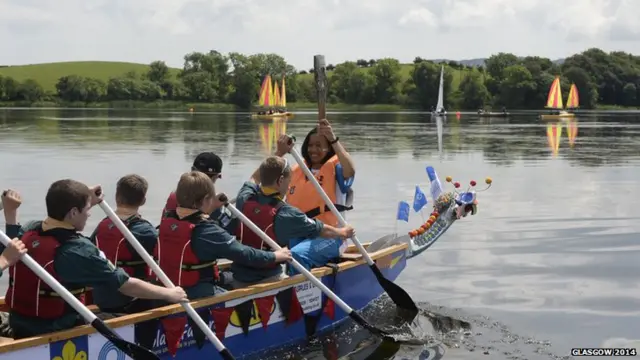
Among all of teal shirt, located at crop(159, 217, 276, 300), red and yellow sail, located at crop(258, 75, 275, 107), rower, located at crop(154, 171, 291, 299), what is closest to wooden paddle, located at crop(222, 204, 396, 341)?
teal shirt, located at crop(159, 217, 276, 300)

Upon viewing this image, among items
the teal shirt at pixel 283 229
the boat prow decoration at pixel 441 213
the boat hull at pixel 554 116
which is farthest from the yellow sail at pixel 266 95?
the teal shirt at pixel 283 229

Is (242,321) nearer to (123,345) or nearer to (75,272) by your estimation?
(123,345)

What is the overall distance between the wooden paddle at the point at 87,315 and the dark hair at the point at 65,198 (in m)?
0.38

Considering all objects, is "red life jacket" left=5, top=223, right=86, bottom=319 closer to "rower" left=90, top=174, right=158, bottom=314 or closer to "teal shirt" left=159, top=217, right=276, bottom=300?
"rower" left=90, top=174, right=158, bottom=314

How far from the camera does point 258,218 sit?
8094 millimetres

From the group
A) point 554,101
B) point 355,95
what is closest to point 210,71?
point 355,95

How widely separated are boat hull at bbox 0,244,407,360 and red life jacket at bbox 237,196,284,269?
48 centimetres

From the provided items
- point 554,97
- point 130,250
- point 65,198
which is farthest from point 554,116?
point 65,198

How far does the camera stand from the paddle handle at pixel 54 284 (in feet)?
18.6

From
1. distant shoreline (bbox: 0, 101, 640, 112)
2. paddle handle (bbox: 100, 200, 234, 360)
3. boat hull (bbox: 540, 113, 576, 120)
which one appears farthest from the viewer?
distant shoreline (bbox: 0, 101, 640, 112)

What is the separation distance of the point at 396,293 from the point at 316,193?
1.60 metres

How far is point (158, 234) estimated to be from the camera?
6992mm

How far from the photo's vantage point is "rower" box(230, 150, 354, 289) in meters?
7.88

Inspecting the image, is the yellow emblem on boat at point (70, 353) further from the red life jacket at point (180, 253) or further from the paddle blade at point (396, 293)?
the paddle blade at point (396, 293)
